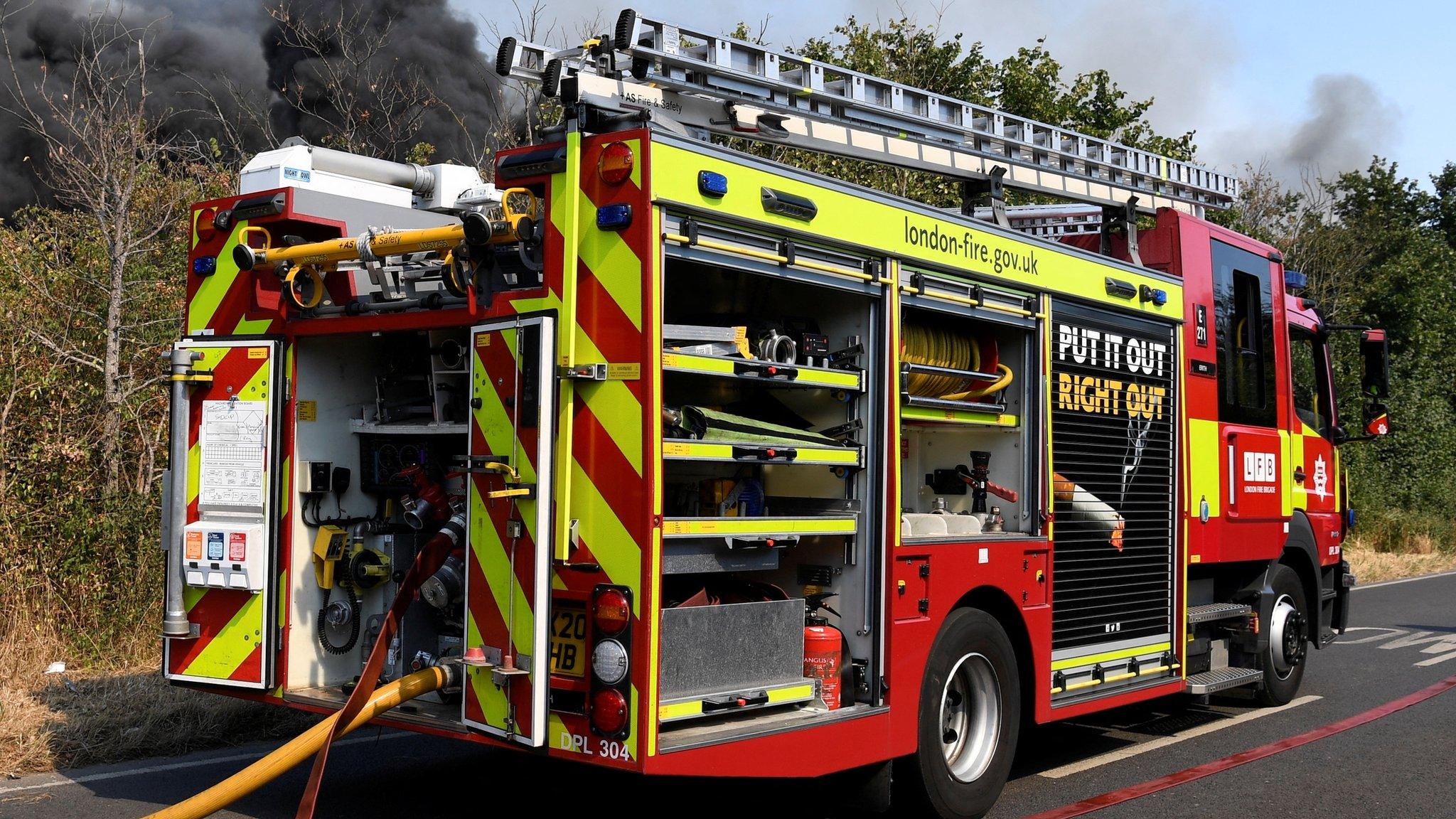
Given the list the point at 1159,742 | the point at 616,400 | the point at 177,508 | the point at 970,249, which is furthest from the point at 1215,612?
the point at 177,508

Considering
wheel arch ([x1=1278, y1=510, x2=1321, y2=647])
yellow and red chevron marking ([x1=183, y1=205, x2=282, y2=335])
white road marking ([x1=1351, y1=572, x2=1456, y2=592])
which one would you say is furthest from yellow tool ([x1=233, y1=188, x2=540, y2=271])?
white road marking ([x1=1351, y1=572, x2=1456, y2=592])

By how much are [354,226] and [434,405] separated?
3.43 ft

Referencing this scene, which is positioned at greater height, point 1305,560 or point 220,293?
point 220,293

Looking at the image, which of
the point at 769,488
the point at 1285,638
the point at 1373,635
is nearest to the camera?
the point at 769,488

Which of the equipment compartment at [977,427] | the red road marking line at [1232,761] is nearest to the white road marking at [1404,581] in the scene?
the red road marking line at [1232,761]

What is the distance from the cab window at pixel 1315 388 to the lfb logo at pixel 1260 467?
0.89m

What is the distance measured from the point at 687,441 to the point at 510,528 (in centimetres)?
71

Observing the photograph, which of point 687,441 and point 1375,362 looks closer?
point 687,441

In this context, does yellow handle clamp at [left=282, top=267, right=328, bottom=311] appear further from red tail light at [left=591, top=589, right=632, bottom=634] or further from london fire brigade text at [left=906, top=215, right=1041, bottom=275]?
london fire brigade text at [left=906, top=215, right=1041, bottom=275]

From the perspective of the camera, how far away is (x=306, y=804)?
479 centimetres

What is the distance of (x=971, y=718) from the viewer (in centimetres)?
636

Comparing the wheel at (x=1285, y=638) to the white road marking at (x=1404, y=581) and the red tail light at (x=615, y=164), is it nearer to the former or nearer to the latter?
the red tail light at (x=615, y=164)

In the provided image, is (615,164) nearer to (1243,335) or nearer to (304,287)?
(304,287)

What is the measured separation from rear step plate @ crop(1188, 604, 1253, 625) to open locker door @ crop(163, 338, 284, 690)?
537cm
